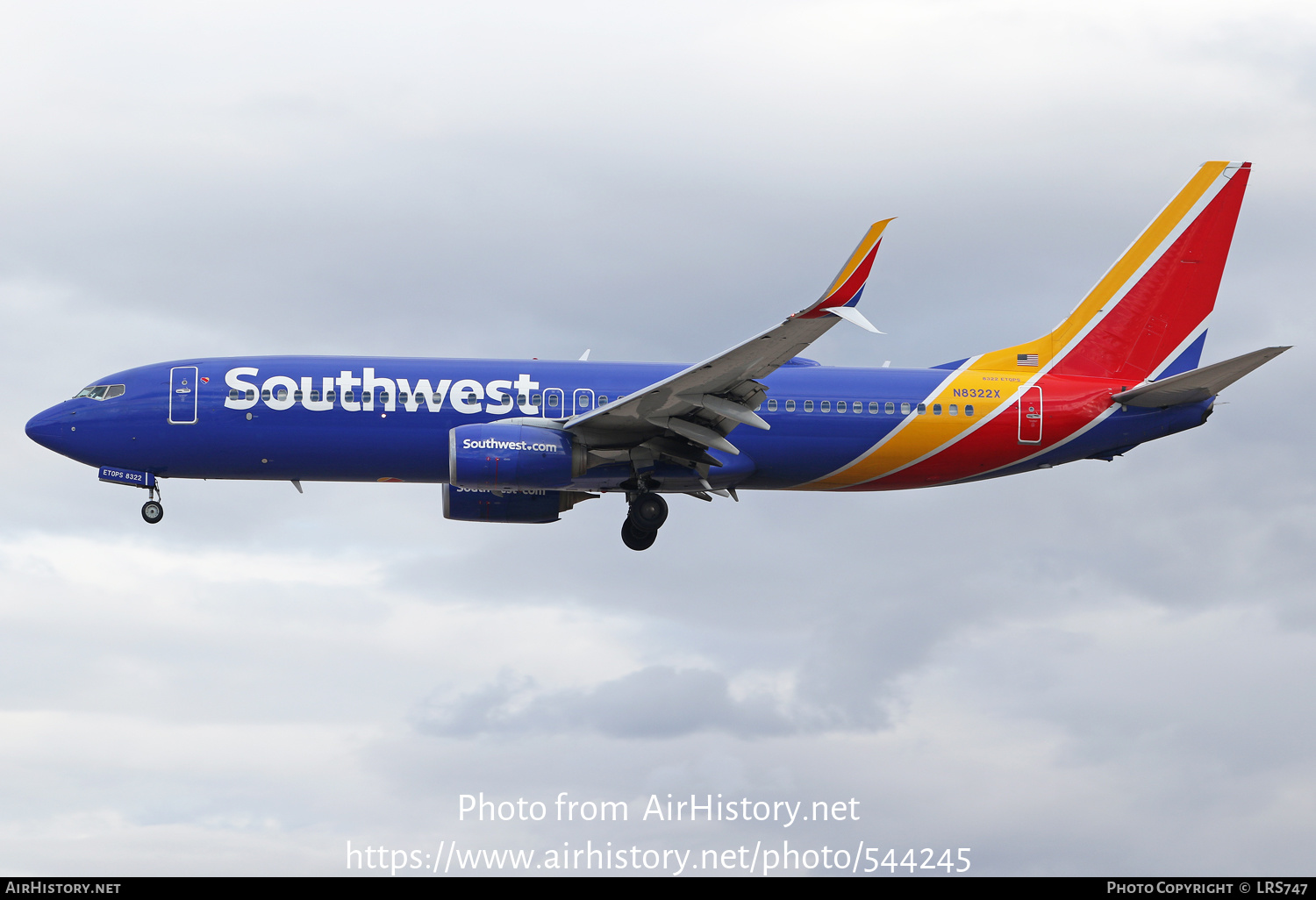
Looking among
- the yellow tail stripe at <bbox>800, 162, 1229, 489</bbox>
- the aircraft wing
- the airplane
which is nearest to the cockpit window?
the airplane

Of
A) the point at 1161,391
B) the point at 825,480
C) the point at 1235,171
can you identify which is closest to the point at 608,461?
the point at 825,480

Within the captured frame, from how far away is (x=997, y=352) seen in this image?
36500mm

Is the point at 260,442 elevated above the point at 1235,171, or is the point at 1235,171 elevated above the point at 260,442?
the point at 1235,171

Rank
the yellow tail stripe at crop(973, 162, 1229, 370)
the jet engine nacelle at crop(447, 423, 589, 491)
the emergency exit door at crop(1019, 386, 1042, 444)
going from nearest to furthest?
the jet engine nacelle at crop(447, 423, 589, 491) < the emergency exit door at crop(1019, 386, 1042, 444) < the yellow tail stripe at crop(973, 162, 1229, 370)

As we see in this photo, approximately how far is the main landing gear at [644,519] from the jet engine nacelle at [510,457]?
2.71 metres

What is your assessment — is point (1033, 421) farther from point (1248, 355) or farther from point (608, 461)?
point (608, 461)

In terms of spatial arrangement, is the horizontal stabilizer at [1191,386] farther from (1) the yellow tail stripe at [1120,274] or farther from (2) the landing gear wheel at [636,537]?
(2) the landing gear wheel at [636,537]

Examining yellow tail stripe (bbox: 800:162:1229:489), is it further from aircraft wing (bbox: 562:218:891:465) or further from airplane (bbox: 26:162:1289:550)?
aircraft wing (bbox: 562:218:891:465)

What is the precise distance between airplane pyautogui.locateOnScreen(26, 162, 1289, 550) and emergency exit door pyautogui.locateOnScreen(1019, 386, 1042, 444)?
0.16 feet

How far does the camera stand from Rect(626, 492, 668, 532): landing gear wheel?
34.4 m

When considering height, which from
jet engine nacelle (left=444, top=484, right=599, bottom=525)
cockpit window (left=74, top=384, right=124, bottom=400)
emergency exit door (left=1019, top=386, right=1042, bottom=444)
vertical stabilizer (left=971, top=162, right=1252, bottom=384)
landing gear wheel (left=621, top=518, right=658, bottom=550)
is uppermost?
vertical stabilizer (left=971, top=162, right=1252, bottom=384)

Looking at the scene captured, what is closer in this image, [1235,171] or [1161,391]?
[1161,391]

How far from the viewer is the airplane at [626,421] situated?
105ft

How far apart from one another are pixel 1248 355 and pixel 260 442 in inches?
884
